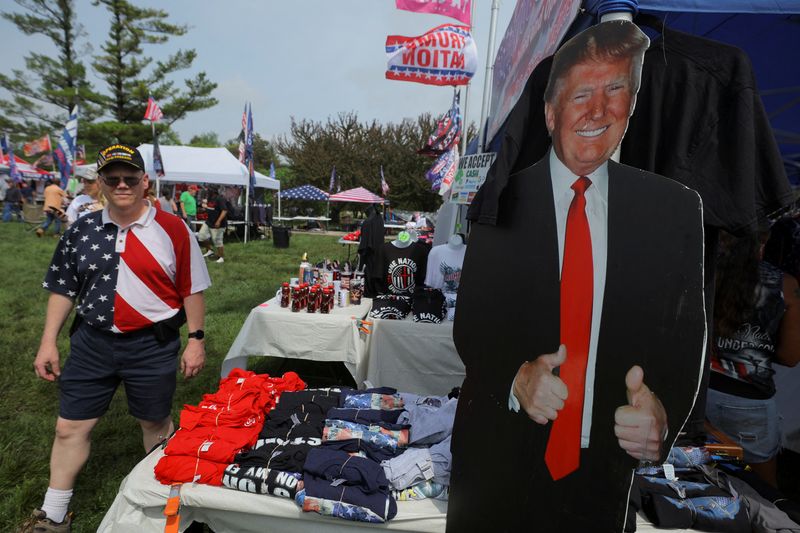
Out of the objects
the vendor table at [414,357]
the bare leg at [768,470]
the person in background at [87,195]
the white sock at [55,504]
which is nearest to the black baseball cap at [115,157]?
the white sock at [55,504]

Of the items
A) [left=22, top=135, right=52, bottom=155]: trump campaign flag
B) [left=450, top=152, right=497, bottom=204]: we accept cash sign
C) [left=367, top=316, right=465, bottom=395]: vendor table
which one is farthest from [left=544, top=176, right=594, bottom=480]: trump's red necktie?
[left=22, top=135, right=52, bottom=155]: trump campaign flag

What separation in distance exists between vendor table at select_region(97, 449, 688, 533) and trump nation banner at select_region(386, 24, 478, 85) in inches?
186

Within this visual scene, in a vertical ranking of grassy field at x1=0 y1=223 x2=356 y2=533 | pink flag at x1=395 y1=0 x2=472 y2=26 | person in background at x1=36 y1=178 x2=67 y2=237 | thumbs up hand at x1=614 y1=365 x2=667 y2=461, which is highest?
pink flag at x1=395 y1=0 x2=472 y2=26

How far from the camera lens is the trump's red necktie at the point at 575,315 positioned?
135cm

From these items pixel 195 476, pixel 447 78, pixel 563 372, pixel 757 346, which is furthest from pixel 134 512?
pixel 447 78

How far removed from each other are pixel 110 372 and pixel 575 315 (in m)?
2.23

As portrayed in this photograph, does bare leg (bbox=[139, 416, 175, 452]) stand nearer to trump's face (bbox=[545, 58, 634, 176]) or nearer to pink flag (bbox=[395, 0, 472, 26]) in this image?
trump's face (bbox=[545, 58, 634, 176])

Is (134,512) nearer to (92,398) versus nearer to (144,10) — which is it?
(92,398)

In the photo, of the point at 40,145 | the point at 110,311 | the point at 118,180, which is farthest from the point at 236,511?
the point at 40,145

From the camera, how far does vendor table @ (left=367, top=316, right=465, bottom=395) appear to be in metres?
3.59

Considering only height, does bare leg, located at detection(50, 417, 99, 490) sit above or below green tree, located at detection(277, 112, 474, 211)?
below

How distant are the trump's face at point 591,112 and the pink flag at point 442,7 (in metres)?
4.99

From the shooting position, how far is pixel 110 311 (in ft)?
6.97

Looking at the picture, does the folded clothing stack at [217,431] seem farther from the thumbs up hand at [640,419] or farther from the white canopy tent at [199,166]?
the white canopy tent at [199,166]
